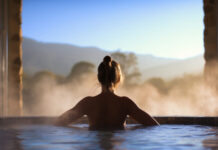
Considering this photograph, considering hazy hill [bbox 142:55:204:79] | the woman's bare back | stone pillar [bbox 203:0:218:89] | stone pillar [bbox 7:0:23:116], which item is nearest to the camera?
the woman's bare back

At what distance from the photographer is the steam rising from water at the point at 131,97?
20.2 feet

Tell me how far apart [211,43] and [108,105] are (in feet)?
7.09

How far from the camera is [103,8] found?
38.7 ft

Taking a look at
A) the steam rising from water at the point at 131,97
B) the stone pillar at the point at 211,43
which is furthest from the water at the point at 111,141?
the steam rising from water at the point at 131,97

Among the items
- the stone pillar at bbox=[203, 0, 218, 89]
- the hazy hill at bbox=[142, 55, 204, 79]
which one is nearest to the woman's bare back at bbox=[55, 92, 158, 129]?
the stone pillar at bbox=[203, 0, 218, 89]

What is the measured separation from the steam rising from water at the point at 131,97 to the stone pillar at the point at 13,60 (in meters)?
1.13

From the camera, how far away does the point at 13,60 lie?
13.0ft

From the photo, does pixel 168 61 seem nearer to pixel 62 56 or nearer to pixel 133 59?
pixel 133 59

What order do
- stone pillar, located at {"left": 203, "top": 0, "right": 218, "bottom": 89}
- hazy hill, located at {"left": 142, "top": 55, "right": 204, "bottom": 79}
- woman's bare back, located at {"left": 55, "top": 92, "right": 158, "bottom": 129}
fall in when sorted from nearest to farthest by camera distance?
1. woman's bare back, located at {"left": 55, "top": 92, "right": 158, "bottom": 129}
2. stone pillar, located at {"left": 203, "top": 0, "right": 218, "bottom": 89}
3. hazy hill, located at {"left": 142, "top": 55, "right": 204, "bottom": 79}

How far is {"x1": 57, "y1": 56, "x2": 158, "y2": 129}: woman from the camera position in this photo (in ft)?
6.82

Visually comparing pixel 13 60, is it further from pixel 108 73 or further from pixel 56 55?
pixel 56 55

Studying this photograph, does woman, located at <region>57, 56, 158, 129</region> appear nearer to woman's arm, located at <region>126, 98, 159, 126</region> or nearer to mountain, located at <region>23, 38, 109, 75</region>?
woman's arm, located at <region>126, 98, 159, 126</region>

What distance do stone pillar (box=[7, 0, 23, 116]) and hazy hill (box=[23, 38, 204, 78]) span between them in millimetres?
6667

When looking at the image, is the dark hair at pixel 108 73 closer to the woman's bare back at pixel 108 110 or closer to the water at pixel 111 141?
the woman's bare back at pixel 108 110
